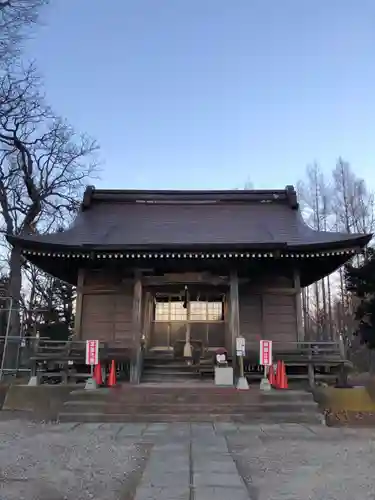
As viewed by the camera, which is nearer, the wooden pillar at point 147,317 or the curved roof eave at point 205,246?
the curved roof eave at point 205,246

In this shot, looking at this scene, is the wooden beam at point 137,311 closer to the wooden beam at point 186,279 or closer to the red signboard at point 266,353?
the wooden beam at point 186,279

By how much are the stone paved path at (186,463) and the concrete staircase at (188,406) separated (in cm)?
75

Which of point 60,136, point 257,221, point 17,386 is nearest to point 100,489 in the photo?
point 17,386

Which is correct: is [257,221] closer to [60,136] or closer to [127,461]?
[127,461]

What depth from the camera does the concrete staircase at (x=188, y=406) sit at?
8703mm

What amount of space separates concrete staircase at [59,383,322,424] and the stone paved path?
752mm

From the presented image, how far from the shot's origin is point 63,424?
334 inches

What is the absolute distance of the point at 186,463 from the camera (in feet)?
16.3

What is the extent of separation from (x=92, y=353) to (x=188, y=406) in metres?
2.87

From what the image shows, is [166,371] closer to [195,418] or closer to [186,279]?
[186,279]

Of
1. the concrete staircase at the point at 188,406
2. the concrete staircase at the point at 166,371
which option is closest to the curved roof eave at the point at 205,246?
the concrete staircase at the point at 188,406

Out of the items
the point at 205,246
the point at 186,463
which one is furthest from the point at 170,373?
the point at 186,463

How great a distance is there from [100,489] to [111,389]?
5608 millimetres

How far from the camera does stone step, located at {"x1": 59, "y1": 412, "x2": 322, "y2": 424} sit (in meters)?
8.63
